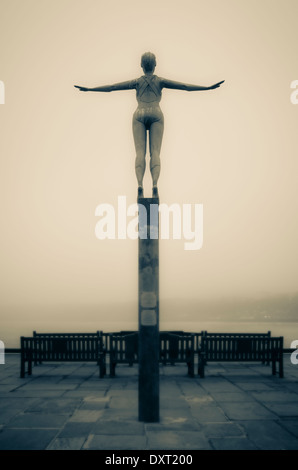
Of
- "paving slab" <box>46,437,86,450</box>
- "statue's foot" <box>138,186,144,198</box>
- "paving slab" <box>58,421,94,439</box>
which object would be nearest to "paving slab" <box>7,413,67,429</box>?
"paving slab" <box>58,421,94,439</box>

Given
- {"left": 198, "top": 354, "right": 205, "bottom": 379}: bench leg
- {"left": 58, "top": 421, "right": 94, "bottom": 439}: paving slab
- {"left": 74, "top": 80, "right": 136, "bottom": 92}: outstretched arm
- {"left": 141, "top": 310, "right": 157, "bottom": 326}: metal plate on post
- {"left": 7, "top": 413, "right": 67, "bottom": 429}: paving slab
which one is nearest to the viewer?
{"left": 58, "top": 421, "right": 94, "bottom": 439}: paving slab

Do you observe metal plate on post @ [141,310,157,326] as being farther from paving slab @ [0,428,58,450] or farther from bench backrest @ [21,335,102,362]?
bench backrest @ [21,335,102,362]

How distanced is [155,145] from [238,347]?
17.1ft

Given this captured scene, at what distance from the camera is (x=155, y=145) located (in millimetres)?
5766

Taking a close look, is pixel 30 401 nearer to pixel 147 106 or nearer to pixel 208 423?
pixel 208 423

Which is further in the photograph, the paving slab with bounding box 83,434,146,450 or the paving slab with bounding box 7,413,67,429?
the paving slab with bounding box 7,413,67,429

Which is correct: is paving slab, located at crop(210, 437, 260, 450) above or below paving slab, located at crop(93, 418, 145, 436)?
above

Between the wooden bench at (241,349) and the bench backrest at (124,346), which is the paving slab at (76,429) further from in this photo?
the wooden bench at (241,349)

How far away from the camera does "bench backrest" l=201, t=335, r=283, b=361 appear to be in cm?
820

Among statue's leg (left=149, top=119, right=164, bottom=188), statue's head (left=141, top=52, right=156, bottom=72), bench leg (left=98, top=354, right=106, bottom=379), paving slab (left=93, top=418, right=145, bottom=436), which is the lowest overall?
bench leg (left=98, top=354, right=106, bottom=379)

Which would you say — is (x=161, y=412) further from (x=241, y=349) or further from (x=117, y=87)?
(x=117, y=87)

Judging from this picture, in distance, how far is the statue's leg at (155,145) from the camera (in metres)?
5.74

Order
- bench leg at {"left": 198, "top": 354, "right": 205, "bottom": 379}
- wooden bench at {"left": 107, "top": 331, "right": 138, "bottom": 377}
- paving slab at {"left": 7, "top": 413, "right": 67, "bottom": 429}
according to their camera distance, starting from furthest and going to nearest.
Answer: wooden bench at {"left": 107, "top": 331, "right": 138, "bottom": 377}, bench leg at {"left": 198, "top": 354, "right": 205, "bottom": 379}, paving slab at {"left": 7, "top": 413, "right": 67, "bottom": 429}

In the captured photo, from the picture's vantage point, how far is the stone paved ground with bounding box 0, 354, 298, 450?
430cm
